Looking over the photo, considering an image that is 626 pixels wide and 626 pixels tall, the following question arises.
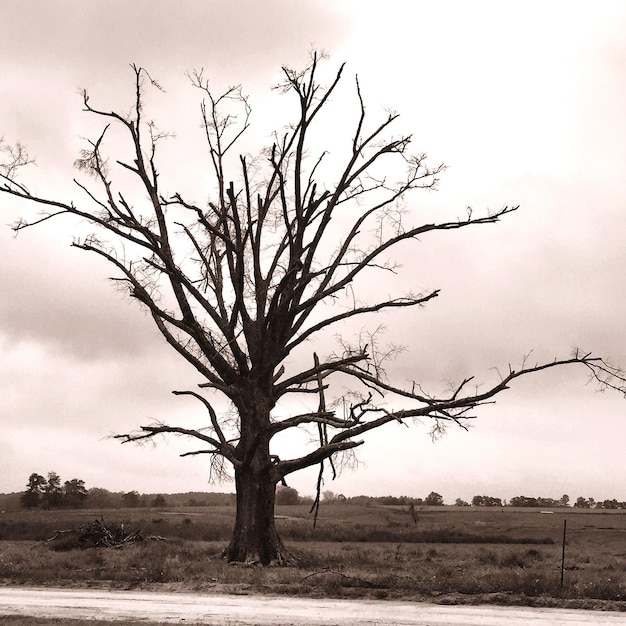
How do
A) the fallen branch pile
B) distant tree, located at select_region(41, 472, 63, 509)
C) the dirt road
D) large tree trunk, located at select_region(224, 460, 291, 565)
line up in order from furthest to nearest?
1. distant tree, located at select_region(41, 472, 63, 509)
2. the fallen branch pile
3. large tree trunk, located at select_region(224, 460, 291, 565)
4. the dirt road

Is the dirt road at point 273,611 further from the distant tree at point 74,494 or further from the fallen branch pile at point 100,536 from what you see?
the distant tree at point 74,494

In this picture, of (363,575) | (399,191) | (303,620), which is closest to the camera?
(303,620)

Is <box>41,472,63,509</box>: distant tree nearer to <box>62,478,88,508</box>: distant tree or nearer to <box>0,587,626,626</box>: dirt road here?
<box>62,478,88,508</box>: distant tree

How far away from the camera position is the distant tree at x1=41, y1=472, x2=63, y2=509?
2579 inches

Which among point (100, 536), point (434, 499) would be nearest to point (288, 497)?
point (434, 499)

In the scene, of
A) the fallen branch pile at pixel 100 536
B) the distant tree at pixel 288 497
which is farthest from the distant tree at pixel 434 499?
the fallen branch pile at pixel 100 536

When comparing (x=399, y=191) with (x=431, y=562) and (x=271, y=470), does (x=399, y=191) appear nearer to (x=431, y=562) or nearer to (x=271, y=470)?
(x=271, y=470)

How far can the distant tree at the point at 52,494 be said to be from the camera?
6550cm

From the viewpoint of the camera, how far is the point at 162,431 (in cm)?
2312

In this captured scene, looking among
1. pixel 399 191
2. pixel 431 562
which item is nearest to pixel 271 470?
pixel 431 562

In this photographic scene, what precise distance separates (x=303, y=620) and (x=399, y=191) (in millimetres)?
16348

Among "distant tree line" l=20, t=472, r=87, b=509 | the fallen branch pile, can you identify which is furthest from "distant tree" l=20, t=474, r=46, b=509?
the fallen branch pile

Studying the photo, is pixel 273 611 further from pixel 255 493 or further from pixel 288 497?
pixel 288 497

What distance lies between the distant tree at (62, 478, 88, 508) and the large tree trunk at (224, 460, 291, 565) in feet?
162
